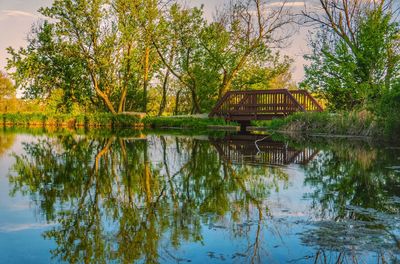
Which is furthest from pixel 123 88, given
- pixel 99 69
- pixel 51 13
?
pixel 51 13

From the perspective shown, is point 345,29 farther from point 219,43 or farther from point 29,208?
point 29,208

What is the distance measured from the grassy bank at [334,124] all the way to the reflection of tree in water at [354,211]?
8.45 m

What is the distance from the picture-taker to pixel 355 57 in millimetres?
21188

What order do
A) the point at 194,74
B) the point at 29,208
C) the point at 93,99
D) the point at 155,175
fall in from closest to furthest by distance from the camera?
the point at 29,208, the point at 155,175, the point at 194,74, the point at 93,99

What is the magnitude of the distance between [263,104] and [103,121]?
12590 millimetres

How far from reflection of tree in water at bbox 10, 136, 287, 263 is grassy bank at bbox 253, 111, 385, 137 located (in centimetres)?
961

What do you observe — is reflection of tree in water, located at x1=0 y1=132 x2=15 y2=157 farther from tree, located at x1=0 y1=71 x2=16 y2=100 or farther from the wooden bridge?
tree, located at x1=0 y1=71 x2=16 y2=100

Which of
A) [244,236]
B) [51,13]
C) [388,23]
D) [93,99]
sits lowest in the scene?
[244,236]

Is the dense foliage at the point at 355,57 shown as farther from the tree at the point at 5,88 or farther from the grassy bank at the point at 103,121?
the tree at the point at 5,88

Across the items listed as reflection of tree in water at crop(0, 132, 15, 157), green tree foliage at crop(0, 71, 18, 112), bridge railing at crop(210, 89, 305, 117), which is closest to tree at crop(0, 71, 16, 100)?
green tree foliage at crop(0, 71, 18, 112)

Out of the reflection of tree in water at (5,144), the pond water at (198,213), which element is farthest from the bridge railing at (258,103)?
the pond water at (198,213)

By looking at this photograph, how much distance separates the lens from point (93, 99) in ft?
123

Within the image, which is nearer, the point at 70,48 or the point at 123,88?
the point at 70,48

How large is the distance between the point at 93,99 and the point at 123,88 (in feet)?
17.2
